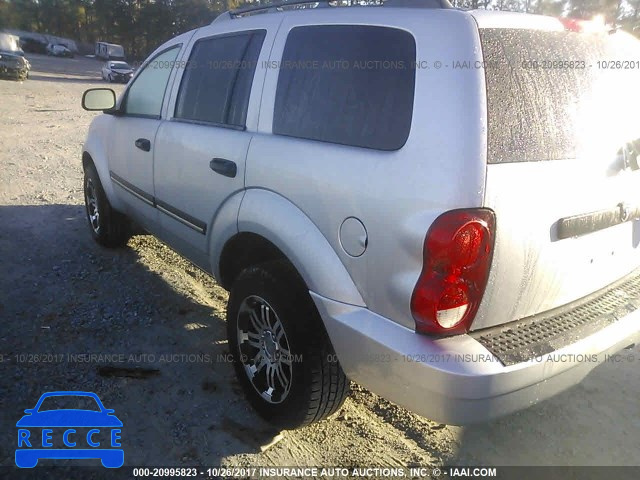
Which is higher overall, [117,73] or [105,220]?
[117,73]

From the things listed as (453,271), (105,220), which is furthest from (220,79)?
(105,220)

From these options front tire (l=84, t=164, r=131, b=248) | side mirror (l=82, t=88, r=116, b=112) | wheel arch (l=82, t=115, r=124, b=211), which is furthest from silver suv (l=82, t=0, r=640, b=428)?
front tire (l=84, t=164, r=131, b=248)

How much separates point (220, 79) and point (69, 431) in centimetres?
209

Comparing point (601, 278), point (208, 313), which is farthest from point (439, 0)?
point (208, 313)

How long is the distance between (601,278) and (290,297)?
1.40 m

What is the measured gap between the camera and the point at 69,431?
262 cm

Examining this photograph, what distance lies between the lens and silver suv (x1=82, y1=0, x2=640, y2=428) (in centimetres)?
184

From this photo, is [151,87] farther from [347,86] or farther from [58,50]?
[58,50]

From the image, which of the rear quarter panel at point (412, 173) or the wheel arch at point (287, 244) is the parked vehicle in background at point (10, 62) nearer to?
the wheel arch at point (287, 244)

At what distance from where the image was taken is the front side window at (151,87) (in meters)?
3.66

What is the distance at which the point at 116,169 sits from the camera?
426 centimetres

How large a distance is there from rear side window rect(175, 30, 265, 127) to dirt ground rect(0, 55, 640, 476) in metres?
1.47

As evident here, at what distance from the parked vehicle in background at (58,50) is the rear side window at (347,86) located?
50124 mm

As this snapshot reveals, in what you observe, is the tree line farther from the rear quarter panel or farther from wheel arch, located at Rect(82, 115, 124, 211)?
the rear quarter panel
